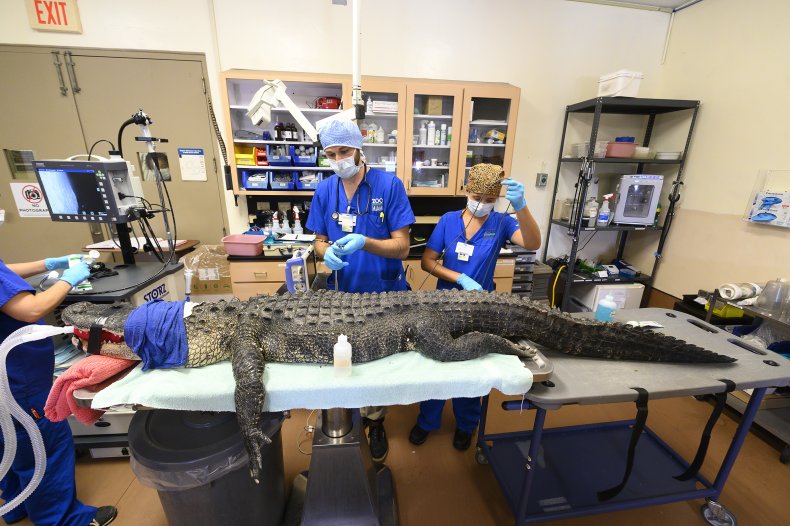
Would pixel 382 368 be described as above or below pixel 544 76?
below

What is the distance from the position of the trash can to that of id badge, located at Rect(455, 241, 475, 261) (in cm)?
139

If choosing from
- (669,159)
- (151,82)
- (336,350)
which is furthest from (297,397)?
(669,159)

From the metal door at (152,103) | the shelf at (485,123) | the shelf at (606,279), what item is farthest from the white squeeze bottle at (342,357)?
the shelf at (606,279)

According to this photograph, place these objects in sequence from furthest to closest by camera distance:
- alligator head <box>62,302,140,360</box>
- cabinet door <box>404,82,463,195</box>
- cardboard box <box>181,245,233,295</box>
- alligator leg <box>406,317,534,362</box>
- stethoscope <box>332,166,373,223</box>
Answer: cardboard box <box>181,245,233,295</box> < cabinet door <box>404,82,463,195</box> < stethoscope <box>332,166,373,223</box> < alligator leg <box>406,317,534,362</box> < alligator head <box>62,302,140,360</box>

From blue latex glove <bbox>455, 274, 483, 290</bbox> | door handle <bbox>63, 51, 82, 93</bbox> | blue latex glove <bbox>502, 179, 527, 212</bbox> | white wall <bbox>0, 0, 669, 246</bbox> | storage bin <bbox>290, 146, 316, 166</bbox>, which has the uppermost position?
white wall <bbox>0, 0, 669, 246</bbox>

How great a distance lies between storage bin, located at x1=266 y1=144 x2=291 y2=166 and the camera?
10.9ft

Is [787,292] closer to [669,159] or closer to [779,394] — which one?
[779,394]

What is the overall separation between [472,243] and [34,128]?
4679 millimetres

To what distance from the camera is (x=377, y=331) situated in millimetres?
1396

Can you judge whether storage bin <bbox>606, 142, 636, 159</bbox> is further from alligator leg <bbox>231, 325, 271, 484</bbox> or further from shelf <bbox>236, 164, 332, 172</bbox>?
alligator leg <bbox>231, 325, 271, 484</bbox>

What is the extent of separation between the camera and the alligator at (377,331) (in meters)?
1.26

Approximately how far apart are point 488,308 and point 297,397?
0.93 m

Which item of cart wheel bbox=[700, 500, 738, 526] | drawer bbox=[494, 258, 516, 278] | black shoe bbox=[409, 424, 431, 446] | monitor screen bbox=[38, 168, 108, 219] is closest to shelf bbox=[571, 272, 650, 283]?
drawer bbox=[494, 258, 516, 278]

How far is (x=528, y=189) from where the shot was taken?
4055mm
